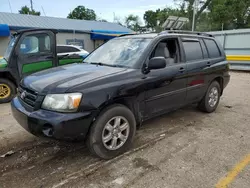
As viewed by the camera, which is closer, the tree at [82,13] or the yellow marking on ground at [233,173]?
the yellow marking on ground at [233,173]

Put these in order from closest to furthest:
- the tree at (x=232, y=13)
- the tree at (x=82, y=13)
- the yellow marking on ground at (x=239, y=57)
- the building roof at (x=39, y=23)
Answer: the yellow marking on ground at (x=239, y=57) → the building roof at (x=39, y=23) → the tree at (x=232, y=13) → the tree at (x=82, y=13)

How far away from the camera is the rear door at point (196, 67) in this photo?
420cm

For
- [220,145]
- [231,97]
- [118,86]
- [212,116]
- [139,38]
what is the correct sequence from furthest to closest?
[231,97] → [212,116] → [139,38] → [220,145] → [118,86]

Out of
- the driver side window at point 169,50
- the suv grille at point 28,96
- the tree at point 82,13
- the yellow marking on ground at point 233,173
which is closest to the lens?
the yellow marking on ground at point 233,173

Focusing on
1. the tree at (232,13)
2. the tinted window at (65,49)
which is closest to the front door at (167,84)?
the tinted window at (65,49)

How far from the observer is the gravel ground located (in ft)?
8.46

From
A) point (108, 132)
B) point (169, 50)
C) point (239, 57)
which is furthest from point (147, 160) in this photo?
point (239, 57)

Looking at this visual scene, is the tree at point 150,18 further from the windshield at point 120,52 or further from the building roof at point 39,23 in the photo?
the windshield at point 120,52

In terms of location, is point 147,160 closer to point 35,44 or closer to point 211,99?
point 211,99

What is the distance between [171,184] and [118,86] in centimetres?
141

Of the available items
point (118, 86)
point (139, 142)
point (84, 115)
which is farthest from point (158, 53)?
point (84, 115)

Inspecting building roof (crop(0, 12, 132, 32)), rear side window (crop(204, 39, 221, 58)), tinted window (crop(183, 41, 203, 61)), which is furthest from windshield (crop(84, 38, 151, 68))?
building roof (crop(0, 12, 132, 32))

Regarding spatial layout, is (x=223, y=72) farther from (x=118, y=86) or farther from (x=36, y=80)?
(x=36, y=80)

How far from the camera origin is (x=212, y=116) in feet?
16.1
